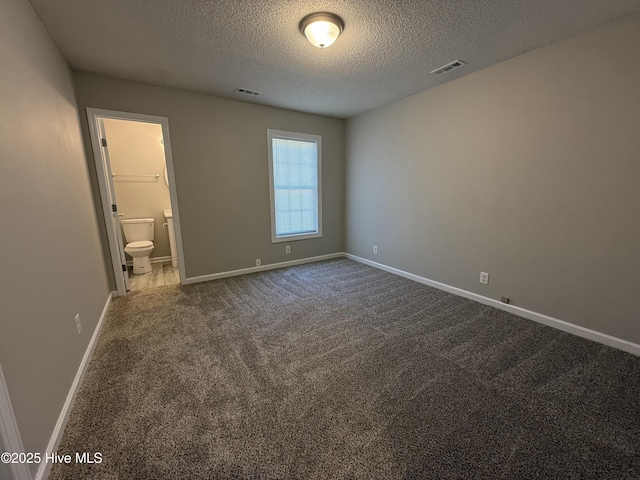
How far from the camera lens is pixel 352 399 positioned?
1.57m

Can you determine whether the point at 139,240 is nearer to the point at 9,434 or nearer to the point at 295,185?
the point at 295,185

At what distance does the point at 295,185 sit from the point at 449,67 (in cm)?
256

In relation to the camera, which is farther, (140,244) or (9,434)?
(140,244)

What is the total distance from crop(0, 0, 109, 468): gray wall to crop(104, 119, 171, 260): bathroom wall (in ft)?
7.06

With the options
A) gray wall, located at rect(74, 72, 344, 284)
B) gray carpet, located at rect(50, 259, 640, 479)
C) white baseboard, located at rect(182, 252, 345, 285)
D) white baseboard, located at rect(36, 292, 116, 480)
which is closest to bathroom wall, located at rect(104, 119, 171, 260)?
gray wall, located at rect(74, 72, 344, 284)

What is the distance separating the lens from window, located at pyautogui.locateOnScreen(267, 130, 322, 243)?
158 inches

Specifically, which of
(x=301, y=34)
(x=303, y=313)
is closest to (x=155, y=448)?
(x=303, y=313)

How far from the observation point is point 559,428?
137 cm

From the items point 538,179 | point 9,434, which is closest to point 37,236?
point 9,434

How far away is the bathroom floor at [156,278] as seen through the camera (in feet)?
11.5

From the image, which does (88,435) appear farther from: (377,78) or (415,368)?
(377,78)

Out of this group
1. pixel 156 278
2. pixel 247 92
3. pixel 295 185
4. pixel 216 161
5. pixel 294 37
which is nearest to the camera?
pixel 294 37

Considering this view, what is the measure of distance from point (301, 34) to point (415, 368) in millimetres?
2703

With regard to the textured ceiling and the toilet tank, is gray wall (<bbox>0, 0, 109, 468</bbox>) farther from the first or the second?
the toilet tank
